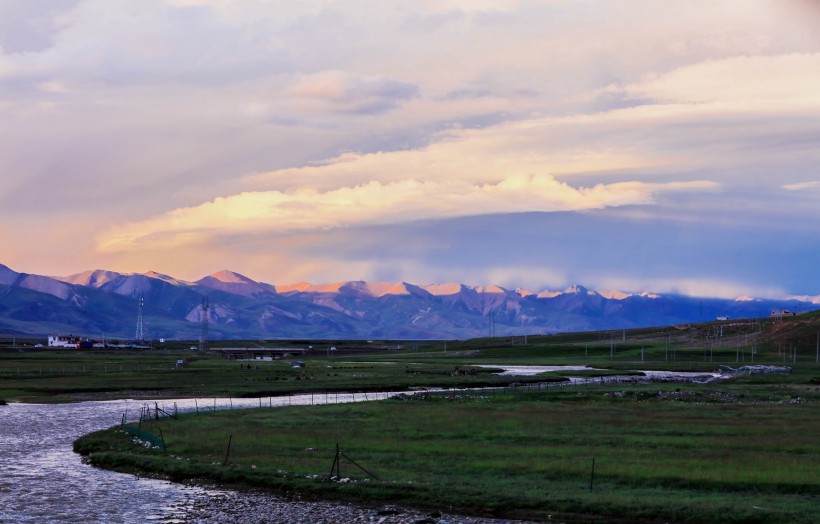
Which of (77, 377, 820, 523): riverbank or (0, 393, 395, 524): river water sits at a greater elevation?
(77, 377, 820, 523): riverbank

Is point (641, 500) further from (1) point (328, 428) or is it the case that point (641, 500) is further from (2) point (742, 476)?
(1) point (328, 428)

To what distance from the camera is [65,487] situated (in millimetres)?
45781

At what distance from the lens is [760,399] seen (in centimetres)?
9556

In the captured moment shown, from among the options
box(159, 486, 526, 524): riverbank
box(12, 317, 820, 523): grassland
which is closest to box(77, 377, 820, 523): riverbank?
box(12, 317, 820, 523): grassland

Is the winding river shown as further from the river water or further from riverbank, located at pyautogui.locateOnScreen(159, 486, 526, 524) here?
riverbank, located at pyautogui.locateOnScreen(159, 486, 526, 524)

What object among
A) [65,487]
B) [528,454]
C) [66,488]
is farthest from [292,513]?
[528,454]

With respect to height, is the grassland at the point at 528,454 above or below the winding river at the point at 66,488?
above

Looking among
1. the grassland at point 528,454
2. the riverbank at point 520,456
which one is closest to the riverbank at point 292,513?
the riverbank at point 520,456

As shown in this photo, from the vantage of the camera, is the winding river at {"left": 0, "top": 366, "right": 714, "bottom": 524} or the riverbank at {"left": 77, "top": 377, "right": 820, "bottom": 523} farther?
the winding river at {"left": 0, "top": 366, "right": 714, "bottom": 524}

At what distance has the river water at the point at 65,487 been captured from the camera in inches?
1580

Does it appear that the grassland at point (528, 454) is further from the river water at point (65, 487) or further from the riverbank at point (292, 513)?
the river water at point (65, 487)

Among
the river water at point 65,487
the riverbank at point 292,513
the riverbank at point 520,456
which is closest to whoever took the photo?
the riverbank at point 292,513

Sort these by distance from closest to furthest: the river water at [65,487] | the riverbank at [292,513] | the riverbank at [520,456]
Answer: the riverbank at [292,513] → the riverbank at [520,456] → the river water at [65,487]

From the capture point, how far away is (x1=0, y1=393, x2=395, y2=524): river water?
40125 millimetres
